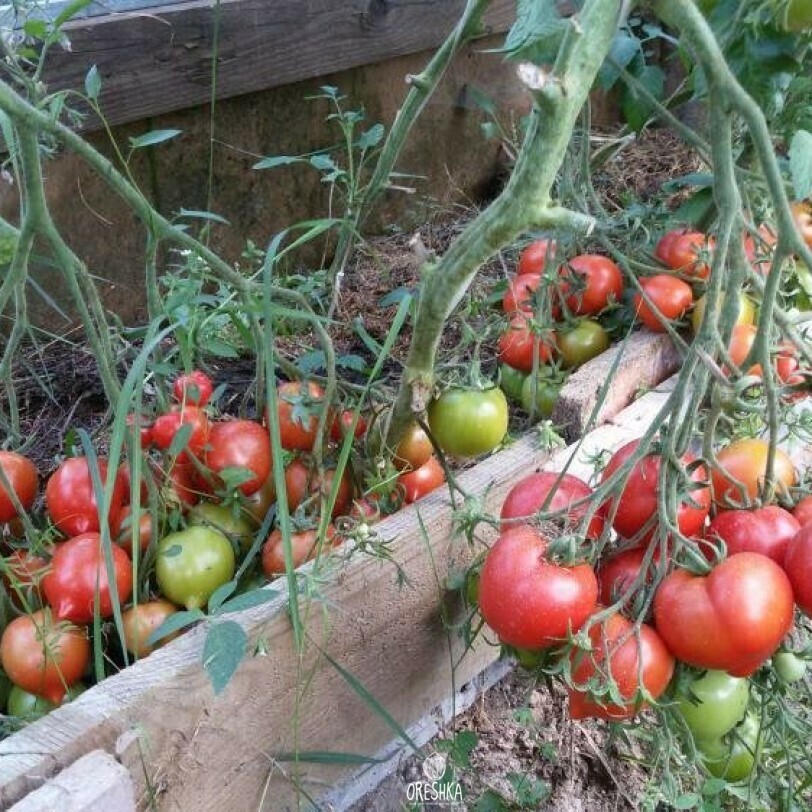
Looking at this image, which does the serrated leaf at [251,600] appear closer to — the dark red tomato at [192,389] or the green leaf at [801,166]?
the dark red tomato at [192,389]

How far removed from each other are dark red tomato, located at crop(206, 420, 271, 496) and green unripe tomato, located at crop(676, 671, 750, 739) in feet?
1.67

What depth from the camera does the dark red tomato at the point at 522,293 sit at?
56.0 inches

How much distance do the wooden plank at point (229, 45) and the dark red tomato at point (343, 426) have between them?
2.81 feet

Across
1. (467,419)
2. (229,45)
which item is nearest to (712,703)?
(467,419)

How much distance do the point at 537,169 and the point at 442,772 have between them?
0.89 metres

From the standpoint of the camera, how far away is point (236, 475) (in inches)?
40.4

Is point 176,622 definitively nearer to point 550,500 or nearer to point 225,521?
point 225,521

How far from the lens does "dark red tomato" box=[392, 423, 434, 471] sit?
1108mm

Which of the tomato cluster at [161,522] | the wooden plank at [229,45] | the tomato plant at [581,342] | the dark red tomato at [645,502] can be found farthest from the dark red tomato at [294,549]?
the wooden plank at [229,45]

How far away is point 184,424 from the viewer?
1002 millimetres

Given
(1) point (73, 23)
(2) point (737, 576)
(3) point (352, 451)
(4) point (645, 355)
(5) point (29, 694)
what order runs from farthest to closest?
(1) point (73, 23) → (4) point (645, 355) → (3) point (352, 451) → (5) point (29, 694) → (2) point (737, 576)

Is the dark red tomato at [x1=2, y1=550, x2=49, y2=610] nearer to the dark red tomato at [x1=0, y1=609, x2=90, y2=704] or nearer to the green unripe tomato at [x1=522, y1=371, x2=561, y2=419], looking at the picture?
the dark red tomato at [x1=0, y1=609, x2=90, y2=704]

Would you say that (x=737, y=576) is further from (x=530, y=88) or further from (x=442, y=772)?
(x=442, y=772)

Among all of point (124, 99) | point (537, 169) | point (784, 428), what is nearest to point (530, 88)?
point (537, 169)
